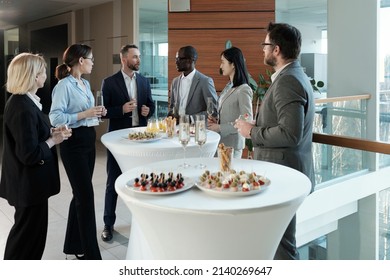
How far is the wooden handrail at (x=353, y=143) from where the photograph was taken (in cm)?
239

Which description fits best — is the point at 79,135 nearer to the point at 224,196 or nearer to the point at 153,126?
the point at 153,126

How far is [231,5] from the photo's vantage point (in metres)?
6.36

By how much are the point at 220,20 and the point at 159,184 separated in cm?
517

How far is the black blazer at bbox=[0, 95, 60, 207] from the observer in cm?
228

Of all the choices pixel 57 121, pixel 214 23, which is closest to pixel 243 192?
pixel 57 121

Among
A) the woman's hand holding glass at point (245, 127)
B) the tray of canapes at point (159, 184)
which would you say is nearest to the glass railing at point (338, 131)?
the woman's hand holding glass at point (245, 127)

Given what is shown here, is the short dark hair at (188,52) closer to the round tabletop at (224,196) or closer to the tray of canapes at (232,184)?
the round tabletop at (224,196)

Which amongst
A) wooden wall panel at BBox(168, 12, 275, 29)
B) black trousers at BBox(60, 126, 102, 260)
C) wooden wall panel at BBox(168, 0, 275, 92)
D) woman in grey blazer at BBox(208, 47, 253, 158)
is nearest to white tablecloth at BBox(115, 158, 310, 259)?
black trousers at BBox(60, 126, 102, 260)

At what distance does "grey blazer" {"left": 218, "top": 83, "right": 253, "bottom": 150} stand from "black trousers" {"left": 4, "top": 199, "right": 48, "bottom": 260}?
1.48 meters

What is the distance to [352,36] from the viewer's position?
21.4ft

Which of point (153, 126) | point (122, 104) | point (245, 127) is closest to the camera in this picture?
point (245, 127)

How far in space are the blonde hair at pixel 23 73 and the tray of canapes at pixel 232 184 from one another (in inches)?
47.9

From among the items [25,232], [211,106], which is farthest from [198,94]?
[25,232]
